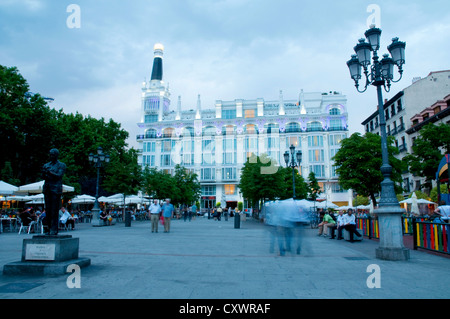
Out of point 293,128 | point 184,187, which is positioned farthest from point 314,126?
point 184,187

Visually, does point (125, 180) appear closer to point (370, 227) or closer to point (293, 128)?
point (370, 227)

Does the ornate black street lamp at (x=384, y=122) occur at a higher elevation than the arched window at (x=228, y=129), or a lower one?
lower

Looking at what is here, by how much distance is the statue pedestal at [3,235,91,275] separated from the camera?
18.9 ft

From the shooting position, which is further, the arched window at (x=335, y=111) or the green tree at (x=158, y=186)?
the arched window at (x=335, y=111)

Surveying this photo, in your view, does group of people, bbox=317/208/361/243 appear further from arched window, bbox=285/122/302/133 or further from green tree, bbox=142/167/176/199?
arched window, bbox=285/122/302/133

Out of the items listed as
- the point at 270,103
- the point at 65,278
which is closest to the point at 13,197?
the point at 65,278

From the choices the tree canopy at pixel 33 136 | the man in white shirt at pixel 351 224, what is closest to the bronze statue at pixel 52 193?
the man in white shirt at pixel 351 224

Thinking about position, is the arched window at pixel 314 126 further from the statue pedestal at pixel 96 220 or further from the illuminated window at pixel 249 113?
the statue pedestal at pixel 96 220

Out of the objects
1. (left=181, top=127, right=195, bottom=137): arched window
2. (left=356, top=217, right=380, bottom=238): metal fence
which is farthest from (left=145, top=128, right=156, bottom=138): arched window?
(left=356, top=217, right=380, bottom=238): metal fence

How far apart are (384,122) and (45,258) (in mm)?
9090

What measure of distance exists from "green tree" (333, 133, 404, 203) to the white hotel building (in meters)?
27.8

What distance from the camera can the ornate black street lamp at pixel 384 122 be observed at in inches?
313

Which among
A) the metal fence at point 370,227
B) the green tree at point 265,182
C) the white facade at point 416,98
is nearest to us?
the metal fence at point 370,227

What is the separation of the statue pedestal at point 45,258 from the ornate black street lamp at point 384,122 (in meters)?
7.38
